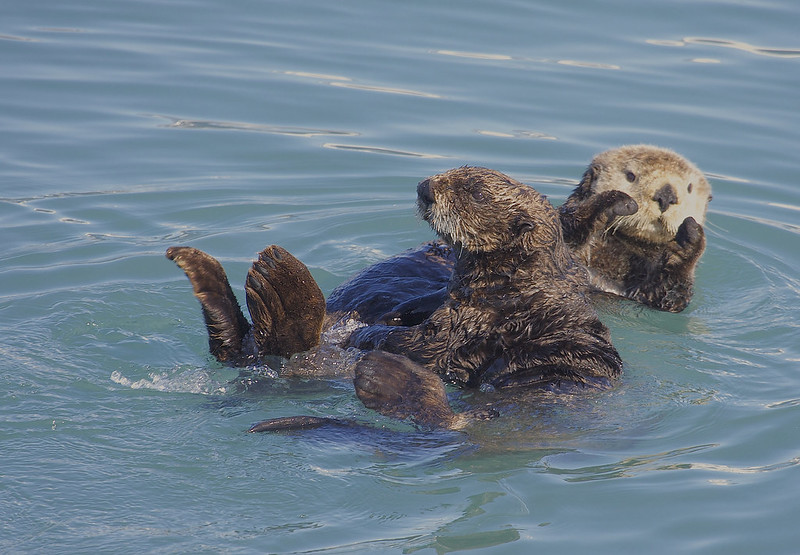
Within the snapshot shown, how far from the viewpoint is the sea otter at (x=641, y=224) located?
6211 millimetres

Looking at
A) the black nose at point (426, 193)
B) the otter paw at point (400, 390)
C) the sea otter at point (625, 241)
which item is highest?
the black nose at point (426, 193)

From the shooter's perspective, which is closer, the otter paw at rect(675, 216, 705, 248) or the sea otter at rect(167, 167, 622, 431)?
the sea otter at rect(167, 167, 622, 431)

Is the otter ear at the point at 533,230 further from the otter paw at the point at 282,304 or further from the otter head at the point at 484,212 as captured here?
the otter paw at the point at 282,304

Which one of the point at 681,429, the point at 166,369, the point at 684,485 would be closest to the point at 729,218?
the point at 681,429

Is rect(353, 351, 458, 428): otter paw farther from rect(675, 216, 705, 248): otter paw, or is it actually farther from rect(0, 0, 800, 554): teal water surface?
rect(675, 216, 705, 248): otter paw

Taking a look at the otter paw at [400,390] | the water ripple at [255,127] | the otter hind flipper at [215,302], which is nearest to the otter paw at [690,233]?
the otter paw at [400,390]

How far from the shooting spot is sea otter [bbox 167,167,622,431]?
4648 millimetres

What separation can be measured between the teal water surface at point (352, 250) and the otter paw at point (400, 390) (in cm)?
11

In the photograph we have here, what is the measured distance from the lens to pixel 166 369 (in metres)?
5.11

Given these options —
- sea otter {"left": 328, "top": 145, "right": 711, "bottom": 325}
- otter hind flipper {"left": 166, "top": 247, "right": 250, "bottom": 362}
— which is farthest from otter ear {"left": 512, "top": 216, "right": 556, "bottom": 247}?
otter hind flipper {"left": 166, "top": 247, "right": 250, "bottom": 362}

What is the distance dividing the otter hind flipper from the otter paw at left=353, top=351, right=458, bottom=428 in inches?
37.6

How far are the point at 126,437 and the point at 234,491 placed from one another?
2.23 ft

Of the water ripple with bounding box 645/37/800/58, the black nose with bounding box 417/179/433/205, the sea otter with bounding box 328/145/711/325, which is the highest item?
the water ripple with bounding box 645/37/800/58

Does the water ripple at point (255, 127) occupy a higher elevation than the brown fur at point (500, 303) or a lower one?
higher
